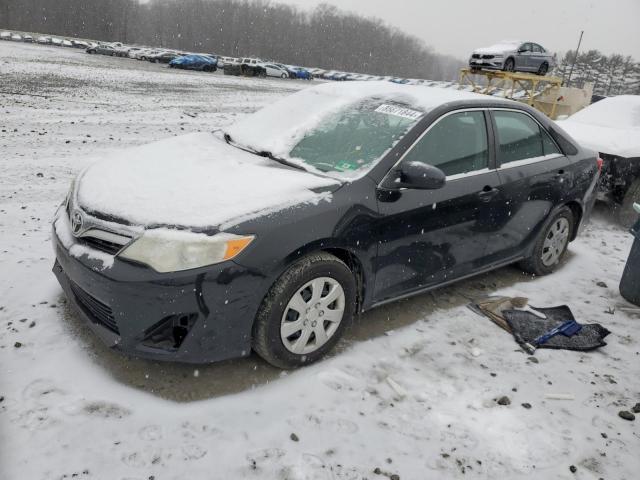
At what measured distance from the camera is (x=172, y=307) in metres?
2.59

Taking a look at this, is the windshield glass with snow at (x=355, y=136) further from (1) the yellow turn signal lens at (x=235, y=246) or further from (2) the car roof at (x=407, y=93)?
(1) the yellow turn signal lens at (x=235, y=246)

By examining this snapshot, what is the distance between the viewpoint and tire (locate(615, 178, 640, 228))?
7.06 metres

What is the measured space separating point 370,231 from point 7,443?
2208 millimetres

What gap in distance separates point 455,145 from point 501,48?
2003 centimetres

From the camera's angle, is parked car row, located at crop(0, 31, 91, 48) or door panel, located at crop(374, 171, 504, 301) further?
parked car row, located at crop(0, 31, 91, 48)

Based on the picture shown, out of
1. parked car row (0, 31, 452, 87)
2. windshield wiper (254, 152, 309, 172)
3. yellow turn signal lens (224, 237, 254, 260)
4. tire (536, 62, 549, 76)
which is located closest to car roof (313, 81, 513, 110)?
windshield wiper (254, 152, 309, 172)

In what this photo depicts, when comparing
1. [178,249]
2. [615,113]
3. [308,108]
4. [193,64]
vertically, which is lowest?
[178,249]

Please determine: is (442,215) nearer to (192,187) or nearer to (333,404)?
(333,404)

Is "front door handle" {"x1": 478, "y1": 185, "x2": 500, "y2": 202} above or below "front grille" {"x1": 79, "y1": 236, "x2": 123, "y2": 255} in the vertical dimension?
above

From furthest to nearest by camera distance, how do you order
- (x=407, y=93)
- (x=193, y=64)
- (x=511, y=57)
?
1. (x=193, y=64)
2. (x=511, y=57)
3. (x=407, y=93)

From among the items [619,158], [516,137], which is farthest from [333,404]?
[619,158]

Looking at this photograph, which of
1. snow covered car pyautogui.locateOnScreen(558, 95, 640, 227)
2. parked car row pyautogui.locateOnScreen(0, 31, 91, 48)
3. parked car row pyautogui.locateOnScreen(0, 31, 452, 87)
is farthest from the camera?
parked car row pyautogui.locateOnScreen(0, 31, 91, 48)

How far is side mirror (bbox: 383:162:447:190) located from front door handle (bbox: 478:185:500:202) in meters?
0.74

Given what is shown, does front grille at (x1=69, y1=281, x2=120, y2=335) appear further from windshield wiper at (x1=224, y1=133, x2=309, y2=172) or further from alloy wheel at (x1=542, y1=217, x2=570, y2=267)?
alloy wheel at (x1=542, y1=217, x2=570, y2=267)
